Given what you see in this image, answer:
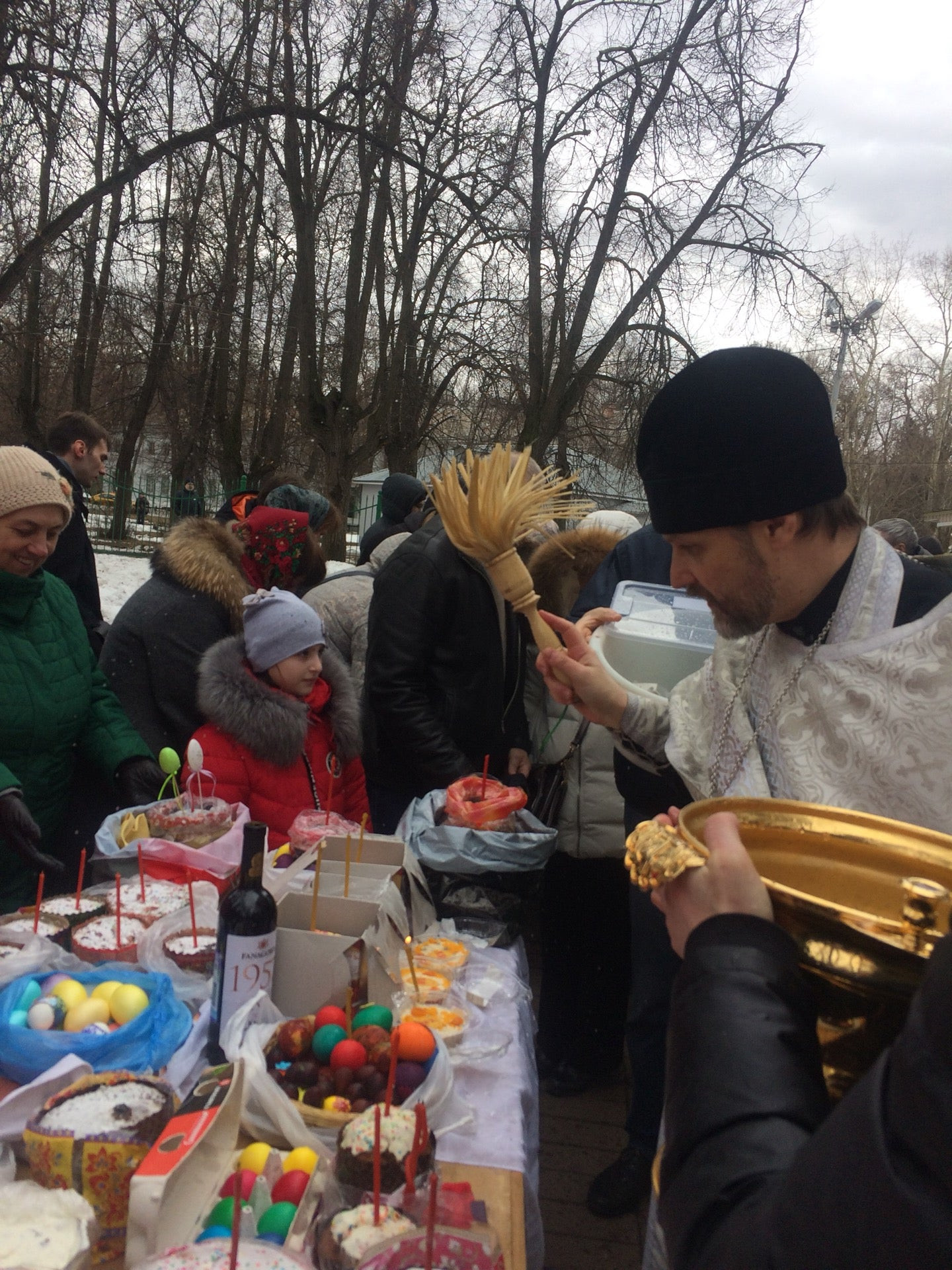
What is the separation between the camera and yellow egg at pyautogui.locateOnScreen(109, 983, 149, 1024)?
1.54m

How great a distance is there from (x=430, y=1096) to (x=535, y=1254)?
1.22ft

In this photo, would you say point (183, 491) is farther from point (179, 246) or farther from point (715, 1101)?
point (715, 1101)

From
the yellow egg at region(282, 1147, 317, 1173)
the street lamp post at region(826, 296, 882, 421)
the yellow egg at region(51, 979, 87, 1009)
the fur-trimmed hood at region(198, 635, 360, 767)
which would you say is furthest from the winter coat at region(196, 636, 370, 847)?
the street lamp post at region(826, 296, 882, 421)

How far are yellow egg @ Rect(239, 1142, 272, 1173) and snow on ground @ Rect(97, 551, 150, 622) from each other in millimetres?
9425

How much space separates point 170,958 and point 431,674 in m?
1.48

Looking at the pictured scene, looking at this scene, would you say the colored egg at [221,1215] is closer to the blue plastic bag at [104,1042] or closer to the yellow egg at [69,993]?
the blue plastic bag at [104,1042]

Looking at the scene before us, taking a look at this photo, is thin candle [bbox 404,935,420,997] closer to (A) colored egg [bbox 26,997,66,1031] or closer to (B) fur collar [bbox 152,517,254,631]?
(A) colored egg [bbox 26,997,66,1031]

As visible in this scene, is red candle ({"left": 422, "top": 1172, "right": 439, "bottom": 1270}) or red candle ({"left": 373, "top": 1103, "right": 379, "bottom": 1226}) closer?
red candle ({"left": 422, "top": 1172, "right": 439, "bottom": 1270})

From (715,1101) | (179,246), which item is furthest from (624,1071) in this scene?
(179,246)

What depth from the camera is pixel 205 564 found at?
3156 millimetres

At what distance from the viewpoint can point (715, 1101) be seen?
723mm

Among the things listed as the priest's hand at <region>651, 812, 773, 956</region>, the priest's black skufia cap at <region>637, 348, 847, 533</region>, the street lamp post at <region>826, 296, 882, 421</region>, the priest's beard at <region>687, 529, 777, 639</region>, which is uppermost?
the street lamp post at <region>826, 296, 882, 421</region>

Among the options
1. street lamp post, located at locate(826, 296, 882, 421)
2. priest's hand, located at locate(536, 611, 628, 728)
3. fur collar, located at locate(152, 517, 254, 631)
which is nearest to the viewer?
priest's hand, located at locate(536, 611, 628, 728)

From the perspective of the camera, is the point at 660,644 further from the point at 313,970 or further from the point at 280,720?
the point at 313,970
